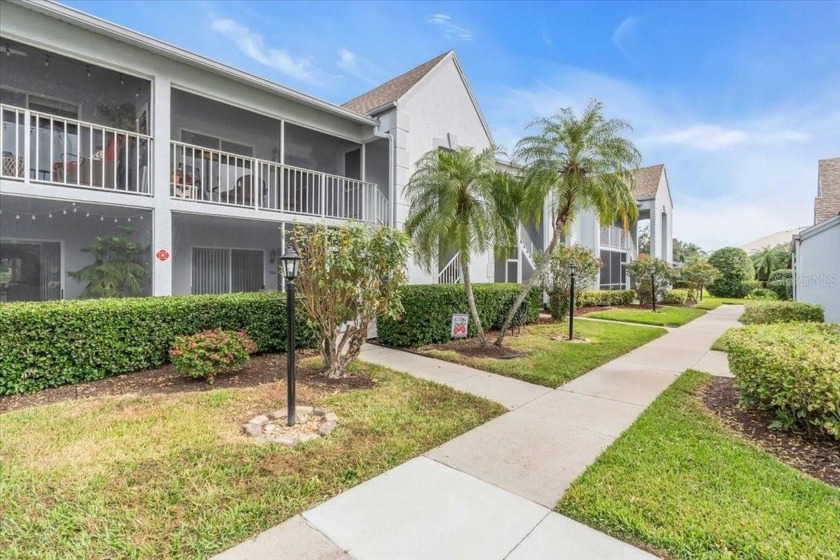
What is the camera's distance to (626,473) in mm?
3676

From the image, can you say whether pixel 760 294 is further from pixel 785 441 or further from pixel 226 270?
pixel 226 270

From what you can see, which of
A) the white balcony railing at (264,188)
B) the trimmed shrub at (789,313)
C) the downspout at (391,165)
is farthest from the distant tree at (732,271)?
the white balcony railing at (264,188)

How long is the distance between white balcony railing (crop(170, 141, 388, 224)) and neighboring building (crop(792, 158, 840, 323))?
11.1 meters

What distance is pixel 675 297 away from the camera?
22.4 meters

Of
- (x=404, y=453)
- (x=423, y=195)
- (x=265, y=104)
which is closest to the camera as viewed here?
(x=404, y=453)

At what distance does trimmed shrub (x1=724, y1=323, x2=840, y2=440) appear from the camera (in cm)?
421

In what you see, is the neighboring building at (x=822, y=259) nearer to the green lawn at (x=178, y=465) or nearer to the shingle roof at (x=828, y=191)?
the shingle roof at (x=828, y=191)

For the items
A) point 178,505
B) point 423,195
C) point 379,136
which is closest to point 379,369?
point 423,195

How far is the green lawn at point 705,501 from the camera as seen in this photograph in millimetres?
2721

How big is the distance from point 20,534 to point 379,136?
10124 millimetres

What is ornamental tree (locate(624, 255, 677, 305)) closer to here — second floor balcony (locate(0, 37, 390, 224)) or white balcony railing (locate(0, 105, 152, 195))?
second floor balcony (locate(0, 37, 390, 224))

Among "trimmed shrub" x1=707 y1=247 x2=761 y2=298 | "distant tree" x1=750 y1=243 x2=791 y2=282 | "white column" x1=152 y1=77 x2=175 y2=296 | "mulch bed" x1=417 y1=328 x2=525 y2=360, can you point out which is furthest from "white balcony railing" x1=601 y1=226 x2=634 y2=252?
"white column" x1=152 y1=77 x2=175 y2=296

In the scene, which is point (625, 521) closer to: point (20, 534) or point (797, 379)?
point (797, 379)

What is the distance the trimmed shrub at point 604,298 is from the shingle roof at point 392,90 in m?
10.9
